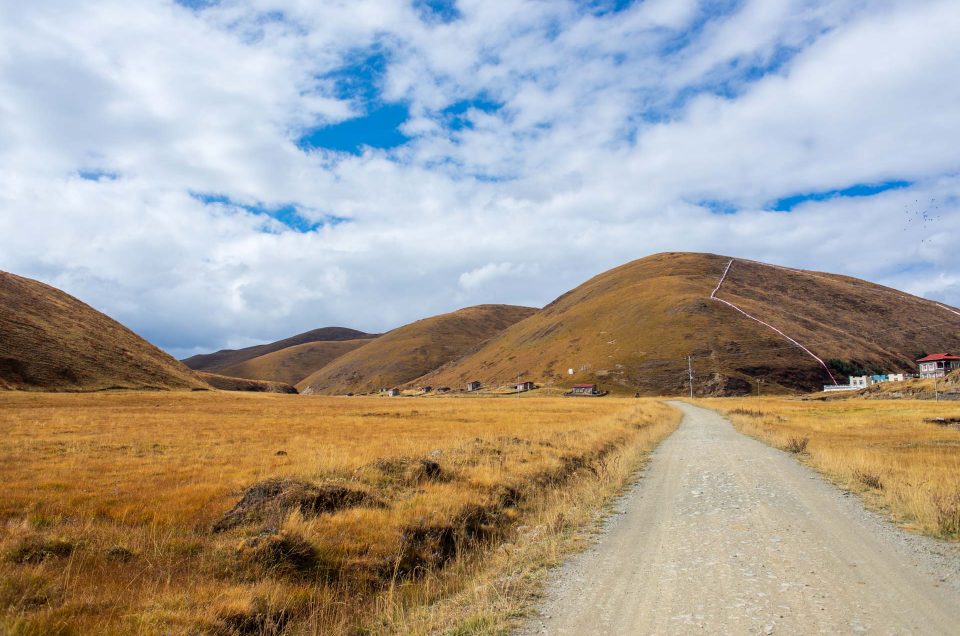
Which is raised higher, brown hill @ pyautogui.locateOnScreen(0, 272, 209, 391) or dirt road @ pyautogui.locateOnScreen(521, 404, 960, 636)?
brown hill @ pyautogui.locateOnScreen(0, 272, 209, 391)

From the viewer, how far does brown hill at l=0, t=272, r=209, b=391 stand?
80.1 meters

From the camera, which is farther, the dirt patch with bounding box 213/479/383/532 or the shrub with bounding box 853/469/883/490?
the shrub with bounding box 853/469/883/490

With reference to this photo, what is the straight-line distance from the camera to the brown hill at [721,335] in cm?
12381

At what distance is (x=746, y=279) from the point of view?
18525 cm

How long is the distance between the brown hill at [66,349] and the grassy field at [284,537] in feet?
259

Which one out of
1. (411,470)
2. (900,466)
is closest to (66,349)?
(411,470)

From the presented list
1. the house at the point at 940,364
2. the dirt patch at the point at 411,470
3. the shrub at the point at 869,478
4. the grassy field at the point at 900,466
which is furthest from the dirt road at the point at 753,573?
the house at the point at 940,364

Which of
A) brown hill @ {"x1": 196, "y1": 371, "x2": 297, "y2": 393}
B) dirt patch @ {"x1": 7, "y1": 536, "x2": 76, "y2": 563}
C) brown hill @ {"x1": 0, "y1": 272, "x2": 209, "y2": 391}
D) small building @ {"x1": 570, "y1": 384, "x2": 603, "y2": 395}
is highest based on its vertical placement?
brown hill @ {"x1": 0, "y1": 272, "x2": 209, "y2": 391}

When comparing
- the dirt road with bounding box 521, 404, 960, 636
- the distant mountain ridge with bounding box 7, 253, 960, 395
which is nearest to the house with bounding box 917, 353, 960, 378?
the distant mountain ridge with bounding box 7, 253, 960, 395

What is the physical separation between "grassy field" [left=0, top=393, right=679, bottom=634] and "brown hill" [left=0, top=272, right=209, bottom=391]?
7909 centimetres

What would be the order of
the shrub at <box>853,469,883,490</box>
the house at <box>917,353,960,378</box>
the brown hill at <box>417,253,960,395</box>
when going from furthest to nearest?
the brown hill at <box>417,253,960,395</box>
the house at <box>917,353,960,378</box>
the shrub at <box>853,469,883,490</box>

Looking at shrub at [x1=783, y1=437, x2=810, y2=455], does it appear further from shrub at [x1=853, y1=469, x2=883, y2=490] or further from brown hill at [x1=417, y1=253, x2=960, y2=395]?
brown hill at [x1=417, y1=253, x2=960, y2=395]

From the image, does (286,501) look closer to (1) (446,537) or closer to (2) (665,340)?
(1) (446,537)

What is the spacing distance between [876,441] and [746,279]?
177m
